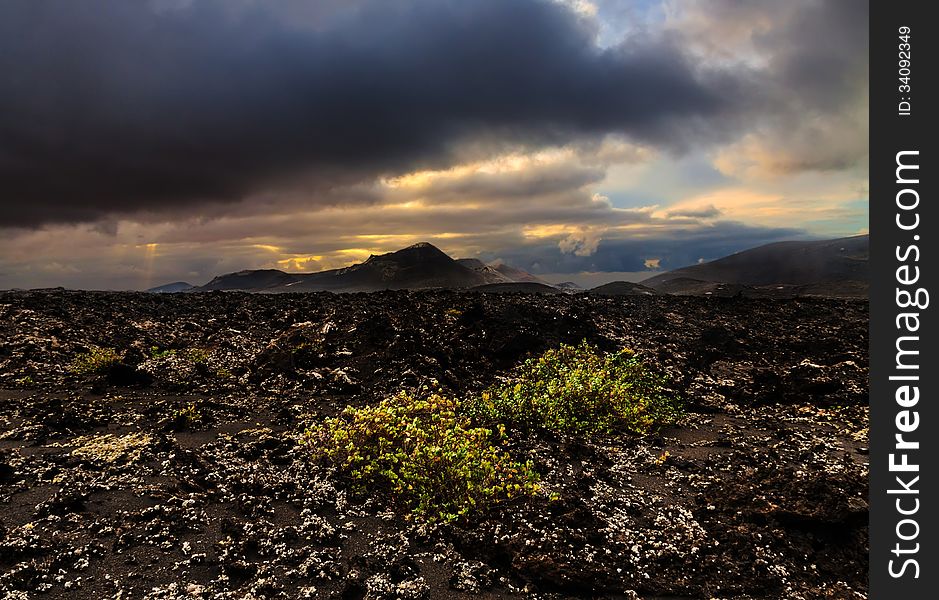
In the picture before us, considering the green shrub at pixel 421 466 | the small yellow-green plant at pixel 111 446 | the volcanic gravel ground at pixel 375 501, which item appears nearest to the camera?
the volcanic gravel ground at pixel 375 501

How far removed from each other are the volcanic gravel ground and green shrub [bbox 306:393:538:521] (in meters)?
0.38

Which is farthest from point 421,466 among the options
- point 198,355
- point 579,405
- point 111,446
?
point 198,355

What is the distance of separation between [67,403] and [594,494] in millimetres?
13833

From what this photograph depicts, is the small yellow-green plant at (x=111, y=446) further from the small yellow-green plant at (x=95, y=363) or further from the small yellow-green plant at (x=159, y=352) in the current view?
the small yellow-green plant at (x=159, y=352)

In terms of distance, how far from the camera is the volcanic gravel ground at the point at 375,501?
736 cm

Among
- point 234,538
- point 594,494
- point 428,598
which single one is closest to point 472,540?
point 428,598

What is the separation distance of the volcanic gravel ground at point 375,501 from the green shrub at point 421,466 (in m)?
0.38

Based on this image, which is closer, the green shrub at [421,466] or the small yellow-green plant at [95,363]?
the green shrub at [421,466]

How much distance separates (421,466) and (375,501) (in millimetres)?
1008

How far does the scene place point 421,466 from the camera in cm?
970

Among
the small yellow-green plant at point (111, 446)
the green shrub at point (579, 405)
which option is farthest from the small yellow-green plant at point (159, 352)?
the green shrub at point (579, 405)

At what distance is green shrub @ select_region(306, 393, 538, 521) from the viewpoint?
914 cm

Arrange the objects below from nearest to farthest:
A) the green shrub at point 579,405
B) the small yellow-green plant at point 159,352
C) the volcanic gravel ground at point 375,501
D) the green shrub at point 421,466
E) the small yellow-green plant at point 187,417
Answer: the volcanic gravel ground at point 375,501 < the green shrub at point 421,466 < the small yellow-green plant at point 187,417 < the green shrub at point 579,405 < the small yellow-green plant at point 159,352

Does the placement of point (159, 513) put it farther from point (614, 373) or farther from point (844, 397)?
point (844, 397)
